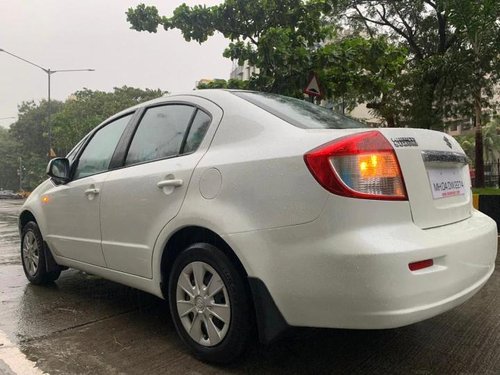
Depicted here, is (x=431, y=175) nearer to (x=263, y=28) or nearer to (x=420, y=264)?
(x=420, y=264)

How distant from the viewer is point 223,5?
9.87m

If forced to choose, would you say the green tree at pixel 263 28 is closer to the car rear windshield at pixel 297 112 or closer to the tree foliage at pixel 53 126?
the car rear windshield at pixel 297 112

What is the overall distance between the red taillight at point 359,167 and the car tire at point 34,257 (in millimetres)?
3038

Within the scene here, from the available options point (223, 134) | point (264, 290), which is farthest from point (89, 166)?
point (264, 290)

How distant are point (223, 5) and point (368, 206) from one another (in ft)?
28.2

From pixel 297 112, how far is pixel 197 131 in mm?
615

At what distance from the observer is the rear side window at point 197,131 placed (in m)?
2.91

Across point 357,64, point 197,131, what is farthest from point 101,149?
point 357,64

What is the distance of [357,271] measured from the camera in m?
2.11

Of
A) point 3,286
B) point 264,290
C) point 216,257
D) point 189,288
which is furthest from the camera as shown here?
point 3,286

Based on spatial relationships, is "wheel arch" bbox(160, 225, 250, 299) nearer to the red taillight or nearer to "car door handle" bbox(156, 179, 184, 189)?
"car door handle" bbox(156, 179, 184, 189)

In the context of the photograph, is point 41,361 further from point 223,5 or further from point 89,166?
point 223,5

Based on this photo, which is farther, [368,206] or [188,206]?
[188,206]

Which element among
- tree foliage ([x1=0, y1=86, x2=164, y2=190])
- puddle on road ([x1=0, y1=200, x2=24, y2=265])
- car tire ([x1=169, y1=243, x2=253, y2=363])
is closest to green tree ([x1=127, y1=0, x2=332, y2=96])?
puddle on road ([x1=0, y1=200, x2=24, y2=265])
